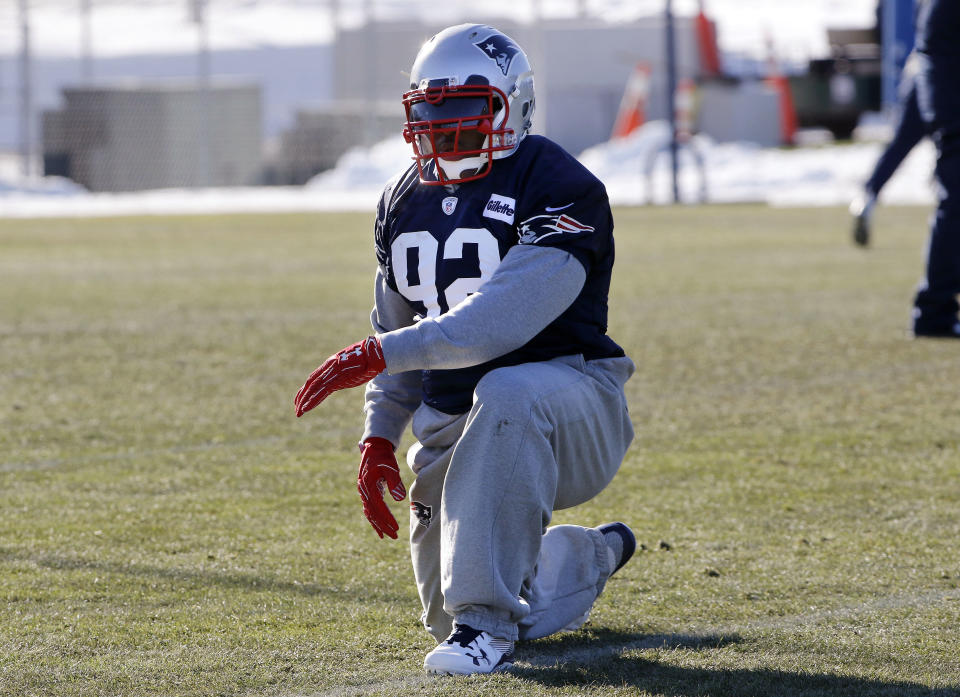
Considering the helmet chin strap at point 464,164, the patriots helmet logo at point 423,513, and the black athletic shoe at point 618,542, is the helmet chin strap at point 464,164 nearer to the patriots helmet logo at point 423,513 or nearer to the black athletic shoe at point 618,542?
the patriots helmet logo at point 423,513

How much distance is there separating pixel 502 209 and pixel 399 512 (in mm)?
1438

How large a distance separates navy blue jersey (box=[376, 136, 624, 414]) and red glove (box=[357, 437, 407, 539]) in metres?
0.15

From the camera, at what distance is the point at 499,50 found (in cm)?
304

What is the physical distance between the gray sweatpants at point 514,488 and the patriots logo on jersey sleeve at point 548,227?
24cm

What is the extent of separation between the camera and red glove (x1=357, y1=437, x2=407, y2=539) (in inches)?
115

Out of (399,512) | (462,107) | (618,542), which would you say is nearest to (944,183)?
(399,512)

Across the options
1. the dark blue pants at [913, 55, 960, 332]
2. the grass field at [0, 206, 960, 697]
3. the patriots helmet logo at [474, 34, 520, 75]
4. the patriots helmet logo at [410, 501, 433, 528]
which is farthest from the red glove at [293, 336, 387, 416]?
the dark blue pants at [913, 55, 960, 332]

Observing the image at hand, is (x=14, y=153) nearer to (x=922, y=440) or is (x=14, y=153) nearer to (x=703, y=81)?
(x=703, y=81)

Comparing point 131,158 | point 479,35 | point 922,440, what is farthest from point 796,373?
point 131,158

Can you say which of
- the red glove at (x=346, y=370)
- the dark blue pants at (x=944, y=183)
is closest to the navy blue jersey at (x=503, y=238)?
the red glove at (x=346, y=370)

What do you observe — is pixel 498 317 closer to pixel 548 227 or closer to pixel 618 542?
pixel 548 227

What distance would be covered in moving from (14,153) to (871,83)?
1647cm

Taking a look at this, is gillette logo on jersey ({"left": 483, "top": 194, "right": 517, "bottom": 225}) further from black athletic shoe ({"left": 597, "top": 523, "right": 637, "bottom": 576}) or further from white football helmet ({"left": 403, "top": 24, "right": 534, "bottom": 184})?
black athletic shoe ({"left": 597, "top": 523, "right": 637, "bottom": 576})

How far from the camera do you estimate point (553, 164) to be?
114 inches
